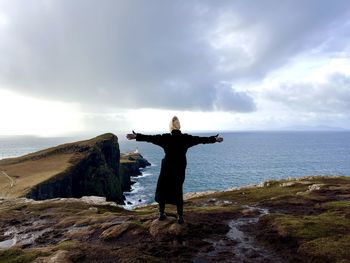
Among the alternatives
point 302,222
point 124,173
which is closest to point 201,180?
point 124,173

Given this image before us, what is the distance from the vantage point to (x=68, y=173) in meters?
113

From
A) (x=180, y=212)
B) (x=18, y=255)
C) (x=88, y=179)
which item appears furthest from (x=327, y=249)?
(x=88, y=179)

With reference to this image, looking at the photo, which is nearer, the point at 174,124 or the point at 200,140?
the point at 200,140

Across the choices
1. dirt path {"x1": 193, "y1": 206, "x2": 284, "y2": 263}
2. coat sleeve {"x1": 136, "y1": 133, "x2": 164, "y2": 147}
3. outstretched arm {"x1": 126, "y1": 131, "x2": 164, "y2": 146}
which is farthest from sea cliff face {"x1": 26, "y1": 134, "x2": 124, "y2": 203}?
dirt path {"x1": 193, "y1": 206, "x2": 284, "y2": 263}

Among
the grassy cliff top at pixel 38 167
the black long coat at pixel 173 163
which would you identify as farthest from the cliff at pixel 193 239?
the grassy cliff top at pixel 38 167

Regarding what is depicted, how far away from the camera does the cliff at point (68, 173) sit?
96.1 meters

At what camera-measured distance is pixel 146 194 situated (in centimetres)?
14238

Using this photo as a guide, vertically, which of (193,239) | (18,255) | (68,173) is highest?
(193,239)

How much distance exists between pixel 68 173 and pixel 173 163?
98803 millimetres

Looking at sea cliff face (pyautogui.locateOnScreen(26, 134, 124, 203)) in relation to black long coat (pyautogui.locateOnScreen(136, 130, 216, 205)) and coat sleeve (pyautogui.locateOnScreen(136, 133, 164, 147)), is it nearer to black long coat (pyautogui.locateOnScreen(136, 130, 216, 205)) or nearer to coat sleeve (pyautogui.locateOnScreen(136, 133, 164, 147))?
black long coat (pyautogui.locateOnScreen(136, 130, 216, 205))

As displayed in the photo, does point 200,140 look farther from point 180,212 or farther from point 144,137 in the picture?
point 180,212

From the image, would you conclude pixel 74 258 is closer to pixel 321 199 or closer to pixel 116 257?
A: pixel 116 257

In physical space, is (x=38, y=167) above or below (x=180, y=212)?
below

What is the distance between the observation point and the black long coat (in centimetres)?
2016
